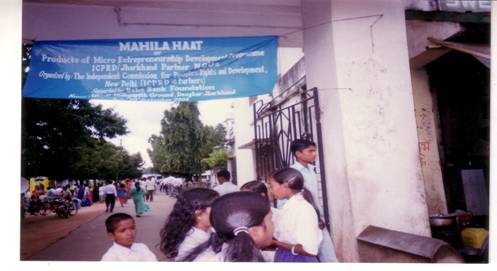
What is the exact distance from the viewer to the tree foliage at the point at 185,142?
9.51 m

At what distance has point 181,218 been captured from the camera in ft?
11.7

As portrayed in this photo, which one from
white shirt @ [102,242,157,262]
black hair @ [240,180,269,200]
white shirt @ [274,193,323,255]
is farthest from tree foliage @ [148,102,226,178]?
white shirt @ [274,193,323,255]

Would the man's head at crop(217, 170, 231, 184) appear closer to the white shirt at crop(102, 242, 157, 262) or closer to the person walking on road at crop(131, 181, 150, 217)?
the person walking on road at crop(131, 181, 150, 217)

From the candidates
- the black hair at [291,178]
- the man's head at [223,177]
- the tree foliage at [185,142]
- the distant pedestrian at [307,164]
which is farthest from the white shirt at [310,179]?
the tree foliage at [185,142]

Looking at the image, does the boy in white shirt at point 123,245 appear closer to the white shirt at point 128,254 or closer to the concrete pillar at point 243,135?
the white shirt at point 128,254

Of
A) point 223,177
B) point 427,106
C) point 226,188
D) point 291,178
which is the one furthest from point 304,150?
point 427,106

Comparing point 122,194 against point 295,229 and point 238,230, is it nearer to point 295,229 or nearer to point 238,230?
point 238,230

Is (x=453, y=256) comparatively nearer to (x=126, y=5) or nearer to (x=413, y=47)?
(x=413, y=47)

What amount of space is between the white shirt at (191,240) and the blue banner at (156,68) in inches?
51.1

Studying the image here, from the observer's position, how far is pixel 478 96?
4.63 m

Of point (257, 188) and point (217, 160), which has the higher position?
point (217, 160)

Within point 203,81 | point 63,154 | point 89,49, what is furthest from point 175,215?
point 63,154

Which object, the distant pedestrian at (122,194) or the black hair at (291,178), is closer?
the black hair at (291,178)

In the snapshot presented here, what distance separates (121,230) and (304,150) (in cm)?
190
